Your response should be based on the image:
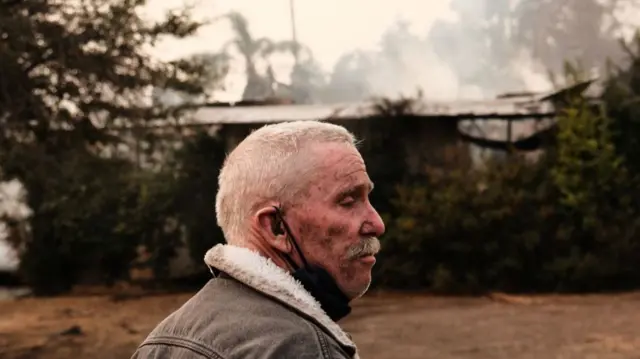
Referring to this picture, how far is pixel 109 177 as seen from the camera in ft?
34.7

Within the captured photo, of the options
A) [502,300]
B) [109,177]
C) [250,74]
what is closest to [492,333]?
[502,300]

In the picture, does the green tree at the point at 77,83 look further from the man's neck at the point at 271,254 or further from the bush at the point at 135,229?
the man's neck at the point at 271,254

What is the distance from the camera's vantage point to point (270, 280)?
4.43 ft

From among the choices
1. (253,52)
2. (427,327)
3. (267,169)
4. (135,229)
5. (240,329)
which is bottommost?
(427,327)

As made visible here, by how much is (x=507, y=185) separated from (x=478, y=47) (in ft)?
41.3

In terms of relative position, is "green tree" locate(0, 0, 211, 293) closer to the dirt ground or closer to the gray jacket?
the dirt ground

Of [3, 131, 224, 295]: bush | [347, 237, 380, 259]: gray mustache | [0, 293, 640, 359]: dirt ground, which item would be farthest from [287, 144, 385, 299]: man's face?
[3, 131, 224, 295]: bush

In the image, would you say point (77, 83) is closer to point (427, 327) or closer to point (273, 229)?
point (427, 327)

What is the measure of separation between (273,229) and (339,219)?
12cm

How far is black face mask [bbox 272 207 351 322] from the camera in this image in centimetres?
142

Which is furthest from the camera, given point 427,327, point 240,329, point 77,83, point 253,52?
point 253,52

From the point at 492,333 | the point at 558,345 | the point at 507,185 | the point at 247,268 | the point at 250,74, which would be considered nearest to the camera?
the point at 247,268

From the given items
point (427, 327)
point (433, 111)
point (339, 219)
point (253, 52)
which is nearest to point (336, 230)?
point (339, 219)

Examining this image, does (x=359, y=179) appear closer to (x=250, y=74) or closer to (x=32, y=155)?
(x=32, y=155)
